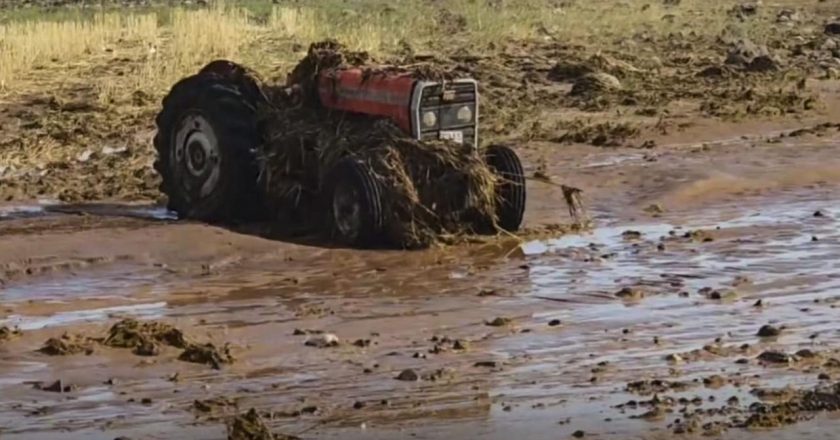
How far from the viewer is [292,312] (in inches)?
428

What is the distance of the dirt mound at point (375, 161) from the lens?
12.7 m

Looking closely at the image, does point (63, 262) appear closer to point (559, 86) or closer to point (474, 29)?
point (559, 86)

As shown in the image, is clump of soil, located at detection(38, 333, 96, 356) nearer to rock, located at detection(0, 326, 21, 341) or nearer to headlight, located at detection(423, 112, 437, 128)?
rock, located at detection(0, 326, 21, 341)

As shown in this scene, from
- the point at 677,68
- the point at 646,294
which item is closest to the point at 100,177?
the point at 646,294

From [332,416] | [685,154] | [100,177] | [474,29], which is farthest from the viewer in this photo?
[474,29]

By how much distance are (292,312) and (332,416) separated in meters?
2.63

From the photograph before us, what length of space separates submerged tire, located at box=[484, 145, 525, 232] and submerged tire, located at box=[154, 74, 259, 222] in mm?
1811

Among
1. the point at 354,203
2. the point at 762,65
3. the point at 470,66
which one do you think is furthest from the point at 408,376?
the point at 762,65

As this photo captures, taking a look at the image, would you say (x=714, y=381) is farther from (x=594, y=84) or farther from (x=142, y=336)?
(x=594, y=84)

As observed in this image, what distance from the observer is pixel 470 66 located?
82.7ft

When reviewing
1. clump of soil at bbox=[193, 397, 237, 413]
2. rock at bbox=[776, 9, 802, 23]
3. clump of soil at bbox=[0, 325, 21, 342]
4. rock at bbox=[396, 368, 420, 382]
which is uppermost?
rock at bbox=[396, 368, 420, 382]

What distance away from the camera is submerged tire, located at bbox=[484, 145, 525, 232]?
523 inches

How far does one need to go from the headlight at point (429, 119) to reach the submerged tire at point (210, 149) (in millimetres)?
1426

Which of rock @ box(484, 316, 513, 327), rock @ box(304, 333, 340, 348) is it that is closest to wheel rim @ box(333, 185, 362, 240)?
rock @ box(484, 316, 513, 327)
